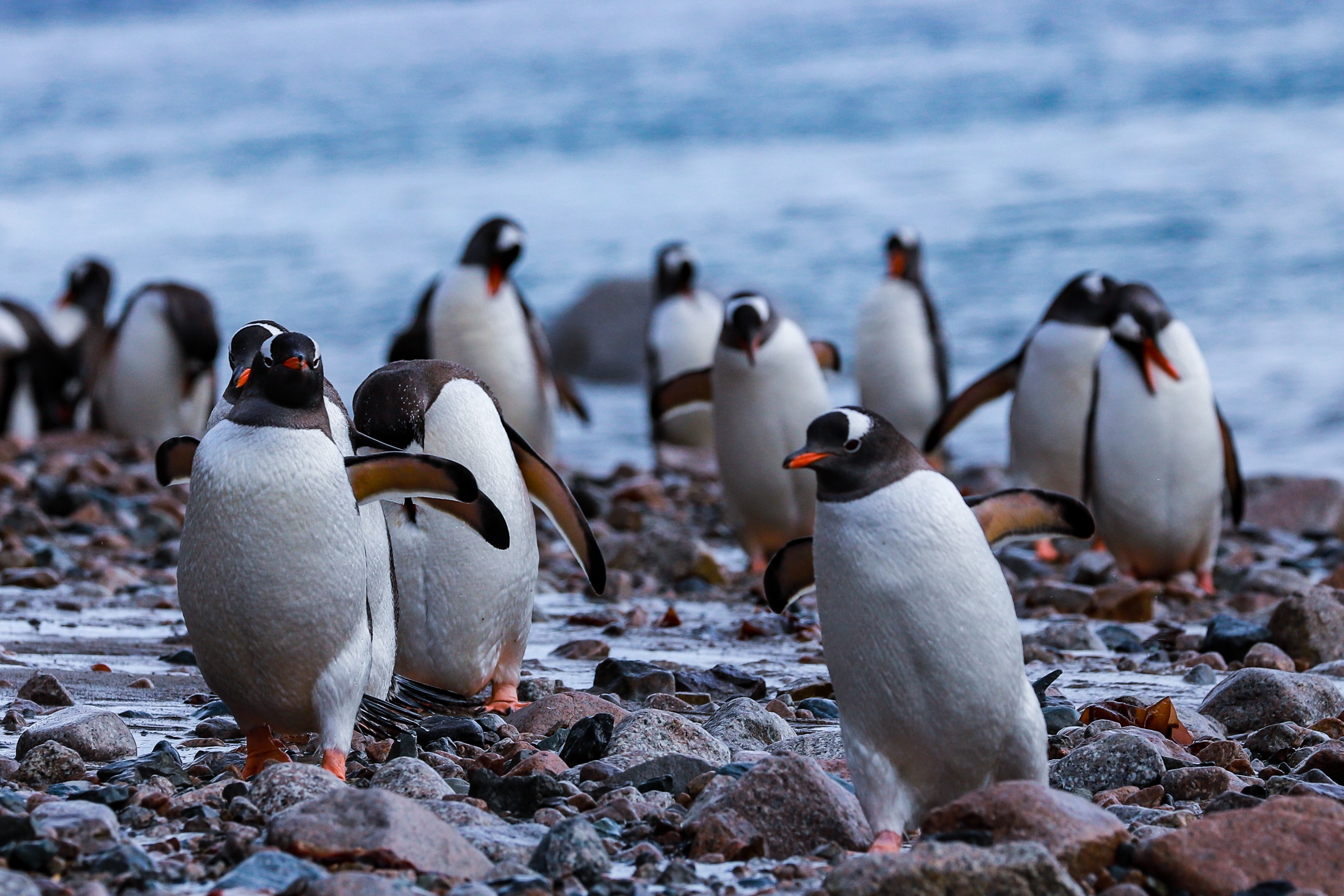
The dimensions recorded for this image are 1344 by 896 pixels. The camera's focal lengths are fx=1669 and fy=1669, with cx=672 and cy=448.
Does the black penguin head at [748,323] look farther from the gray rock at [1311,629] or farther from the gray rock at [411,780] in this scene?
the gray rock at [411,780]

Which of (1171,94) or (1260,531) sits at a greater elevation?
(1171,94)

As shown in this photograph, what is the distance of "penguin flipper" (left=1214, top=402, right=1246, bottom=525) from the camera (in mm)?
7047

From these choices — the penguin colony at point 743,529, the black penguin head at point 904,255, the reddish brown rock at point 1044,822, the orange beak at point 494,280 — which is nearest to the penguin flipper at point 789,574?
the penguin colony at point 743,529

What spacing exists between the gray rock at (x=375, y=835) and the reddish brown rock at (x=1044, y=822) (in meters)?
0.81

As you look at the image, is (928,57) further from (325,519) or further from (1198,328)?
(325,519)

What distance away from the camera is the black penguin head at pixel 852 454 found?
3.08 meters

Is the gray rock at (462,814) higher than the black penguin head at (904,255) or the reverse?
the reverse

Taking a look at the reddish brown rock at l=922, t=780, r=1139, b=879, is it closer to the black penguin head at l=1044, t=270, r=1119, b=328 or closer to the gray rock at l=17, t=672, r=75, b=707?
the gray rock at l=17, t=672, r=75, b=707

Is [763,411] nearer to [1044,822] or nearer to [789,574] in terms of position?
[789,574]

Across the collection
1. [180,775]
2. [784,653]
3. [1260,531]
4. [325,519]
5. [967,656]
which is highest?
[325,519]

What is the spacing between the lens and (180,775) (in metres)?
3.28

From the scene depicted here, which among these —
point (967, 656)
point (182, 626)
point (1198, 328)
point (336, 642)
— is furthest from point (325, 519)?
point (1198, 328)

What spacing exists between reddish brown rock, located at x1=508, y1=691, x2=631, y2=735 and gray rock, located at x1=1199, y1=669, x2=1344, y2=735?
1464 millimetres

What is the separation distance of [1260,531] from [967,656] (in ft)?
19.6
